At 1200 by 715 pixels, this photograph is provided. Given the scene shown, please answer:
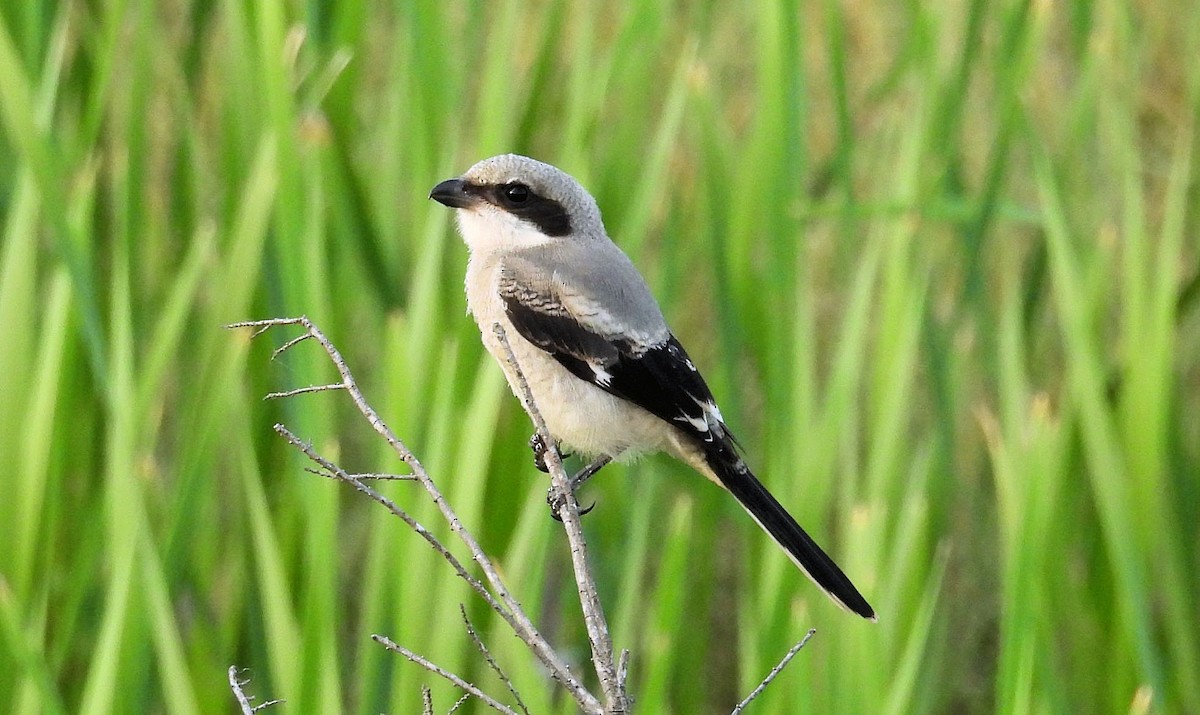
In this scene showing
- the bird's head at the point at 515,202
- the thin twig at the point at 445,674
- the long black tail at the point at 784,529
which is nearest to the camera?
the thin twig at the point at 445,674

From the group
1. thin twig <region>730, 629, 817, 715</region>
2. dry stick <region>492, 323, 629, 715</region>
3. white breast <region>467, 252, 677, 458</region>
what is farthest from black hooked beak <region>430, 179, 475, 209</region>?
thin twig <region>730, 629, 817, 715</region>

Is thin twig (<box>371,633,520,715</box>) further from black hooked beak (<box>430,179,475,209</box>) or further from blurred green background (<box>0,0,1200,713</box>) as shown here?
black hooked beak (<box>430,179,475,209</box>)

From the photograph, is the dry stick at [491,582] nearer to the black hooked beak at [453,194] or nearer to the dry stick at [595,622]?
the dry stick at [595,622]

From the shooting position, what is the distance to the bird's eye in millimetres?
1844

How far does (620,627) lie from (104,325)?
0.92 meters

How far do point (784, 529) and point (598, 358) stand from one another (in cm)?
31

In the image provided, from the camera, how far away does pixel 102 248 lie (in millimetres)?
2256

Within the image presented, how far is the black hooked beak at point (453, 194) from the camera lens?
1.78 metres

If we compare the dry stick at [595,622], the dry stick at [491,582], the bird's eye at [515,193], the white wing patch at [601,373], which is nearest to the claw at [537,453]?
the white wing patch at [601,373]

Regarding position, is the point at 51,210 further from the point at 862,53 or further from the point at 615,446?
the point at 862,53

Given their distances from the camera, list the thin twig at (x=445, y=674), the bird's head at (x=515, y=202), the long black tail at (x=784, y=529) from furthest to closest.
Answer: the bird's head at (x=515, y=202), the long black tail at (x=784, y=529), the thin twig at (x=445, y=674)

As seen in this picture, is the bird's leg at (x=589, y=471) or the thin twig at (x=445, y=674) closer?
the thin twig at (x=445, y=674)

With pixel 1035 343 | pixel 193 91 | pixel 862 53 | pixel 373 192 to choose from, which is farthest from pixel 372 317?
pixel 862 53

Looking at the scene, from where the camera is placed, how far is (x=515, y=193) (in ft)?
6.07
